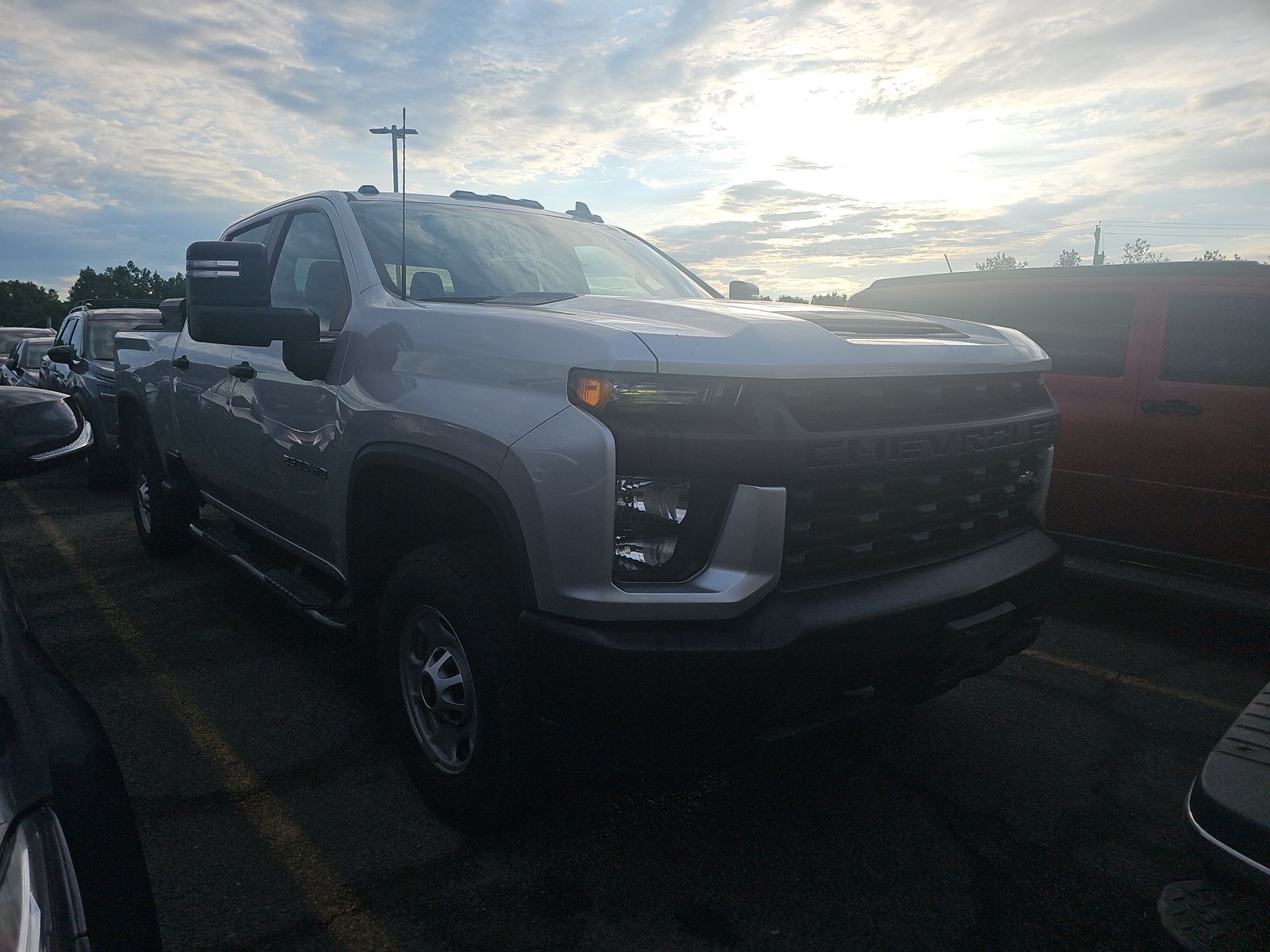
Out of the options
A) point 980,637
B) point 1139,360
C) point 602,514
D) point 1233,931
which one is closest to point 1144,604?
point 1139,360

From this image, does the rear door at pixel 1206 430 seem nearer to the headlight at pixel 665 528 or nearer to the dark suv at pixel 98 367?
the headlight at pixel 665 528

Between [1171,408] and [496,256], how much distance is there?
3.64 metres

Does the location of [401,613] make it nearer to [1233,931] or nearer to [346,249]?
[346,249]

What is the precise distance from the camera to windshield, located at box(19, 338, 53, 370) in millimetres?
11523

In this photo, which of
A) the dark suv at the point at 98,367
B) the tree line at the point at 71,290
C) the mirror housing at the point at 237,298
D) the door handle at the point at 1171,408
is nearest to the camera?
the mirror housing at the point at 237,298

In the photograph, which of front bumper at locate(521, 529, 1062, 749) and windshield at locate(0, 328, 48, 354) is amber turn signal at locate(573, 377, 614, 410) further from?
windshield at locate(0, 328, 48, 354)

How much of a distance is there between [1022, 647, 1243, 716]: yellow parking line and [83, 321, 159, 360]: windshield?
8.28 metres

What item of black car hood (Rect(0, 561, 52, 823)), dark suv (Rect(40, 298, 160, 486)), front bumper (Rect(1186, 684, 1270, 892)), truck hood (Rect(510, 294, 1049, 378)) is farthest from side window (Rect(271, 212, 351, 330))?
dark suv (Rect(40, 298, 160, 486))

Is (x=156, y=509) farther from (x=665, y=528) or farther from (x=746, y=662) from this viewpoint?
(x=746, y=662)

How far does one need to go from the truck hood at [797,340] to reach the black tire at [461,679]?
2.54 ft

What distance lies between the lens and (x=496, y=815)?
2514 mm

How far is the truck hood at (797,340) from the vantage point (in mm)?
2125

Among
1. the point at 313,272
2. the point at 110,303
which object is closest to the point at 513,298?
the point at 313,272

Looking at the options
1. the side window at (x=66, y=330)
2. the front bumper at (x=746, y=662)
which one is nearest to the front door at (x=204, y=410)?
the front bumper at (x=746, y=662)
